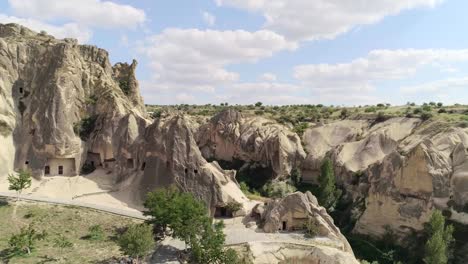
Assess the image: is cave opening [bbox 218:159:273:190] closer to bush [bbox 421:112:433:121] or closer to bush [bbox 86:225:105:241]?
bush [bbox 421:112:433:121]

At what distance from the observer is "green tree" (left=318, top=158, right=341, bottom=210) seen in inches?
2110

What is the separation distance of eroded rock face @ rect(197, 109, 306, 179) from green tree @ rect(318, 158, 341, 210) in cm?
1154

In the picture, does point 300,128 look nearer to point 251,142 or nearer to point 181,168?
point 251,142

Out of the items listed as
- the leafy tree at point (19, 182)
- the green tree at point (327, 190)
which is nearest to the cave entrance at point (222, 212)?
the green tree at point (327, 190)

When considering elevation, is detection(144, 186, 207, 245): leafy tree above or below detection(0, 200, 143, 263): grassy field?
above

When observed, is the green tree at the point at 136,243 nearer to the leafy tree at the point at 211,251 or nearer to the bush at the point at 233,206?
the leafy tree at the point at 211,251

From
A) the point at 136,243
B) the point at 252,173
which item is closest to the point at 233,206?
the point at 136,243

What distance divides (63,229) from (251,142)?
4054cm

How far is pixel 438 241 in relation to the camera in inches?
1437

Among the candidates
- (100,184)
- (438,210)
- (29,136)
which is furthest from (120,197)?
(438,210)

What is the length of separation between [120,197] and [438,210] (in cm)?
3217

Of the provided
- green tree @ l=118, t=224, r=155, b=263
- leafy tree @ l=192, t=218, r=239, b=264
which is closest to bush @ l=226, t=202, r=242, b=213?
leafy tree @ l=192, t=218, r=239, b=264

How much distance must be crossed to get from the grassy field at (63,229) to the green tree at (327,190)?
2590cm

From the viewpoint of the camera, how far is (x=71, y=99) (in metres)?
48.8
